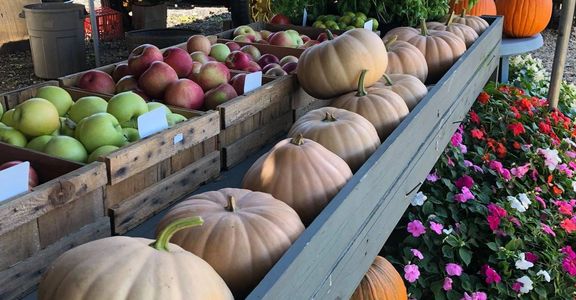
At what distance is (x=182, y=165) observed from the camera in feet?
5.85

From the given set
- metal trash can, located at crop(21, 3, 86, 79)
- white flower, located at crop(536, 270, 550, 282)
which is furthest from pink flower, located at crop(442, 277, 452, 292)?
metal trash can, located at crop(21, 3, 86, 79)

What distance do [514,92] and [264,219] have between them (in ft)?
10.2

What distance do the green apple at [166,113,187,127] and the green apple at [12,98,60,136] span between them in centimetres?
33

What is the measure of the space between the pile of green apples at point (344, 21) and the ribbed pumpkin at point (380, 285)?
5.66 ft

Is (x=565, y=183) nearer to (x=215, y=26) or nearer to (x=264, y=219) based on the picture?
(x=264, y=219)

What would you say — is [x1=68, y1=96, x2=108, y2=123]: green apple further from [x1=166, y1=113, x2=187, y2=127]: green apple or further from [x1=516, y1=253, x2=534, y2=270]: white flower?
[x1=516, y1=253, x2=534, y2=270]: white flower

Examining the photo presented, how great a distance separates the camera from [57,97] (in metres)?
1.92

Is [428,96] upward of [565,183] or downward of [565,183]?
upward

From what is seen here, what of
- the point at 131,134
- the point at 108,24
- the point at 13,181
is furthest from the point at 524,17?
the point at 108,24

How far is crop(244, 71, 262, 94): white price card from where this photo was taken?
209cm

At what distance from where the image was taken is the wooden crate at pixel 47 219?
127 centimetres

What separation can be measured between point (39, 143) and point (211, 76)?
734mm

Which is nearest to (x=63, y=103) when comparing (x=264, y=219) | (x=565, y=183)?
(x=264, y=219)

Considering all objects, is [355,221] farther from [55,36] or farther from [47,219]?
[55,36]
